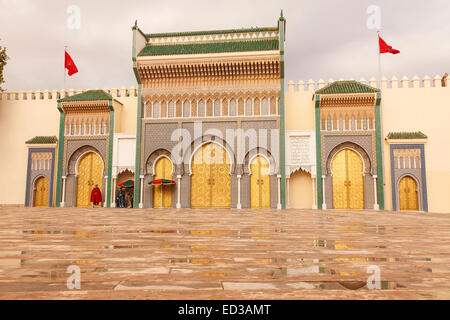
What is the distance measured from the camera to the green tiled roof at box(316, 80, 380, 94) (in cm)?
1406

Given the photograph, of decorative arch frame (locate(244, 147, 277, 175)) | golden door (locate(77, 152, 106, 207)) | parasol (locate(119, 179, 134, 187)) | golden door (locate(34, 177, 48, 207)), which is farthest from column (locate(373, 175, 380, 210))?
golden door (locate(34, 177, 48, 207))

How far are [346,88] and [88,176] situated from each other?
12.7 m

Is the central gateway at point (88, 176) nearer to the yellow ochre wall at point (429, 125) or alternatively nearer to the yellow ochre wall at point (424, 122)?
the yellow ochre wall at point (424, 122)

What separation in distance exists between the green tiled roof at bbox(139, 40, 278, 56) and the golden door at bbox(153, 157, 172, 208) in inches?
201

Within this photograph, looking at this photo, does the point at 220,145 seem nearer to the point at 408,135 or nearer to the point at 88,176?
the point at 88,176

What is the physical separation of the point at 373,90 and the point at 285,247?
13.2 metres

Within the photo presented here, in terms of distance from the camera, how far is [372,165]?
1398 cm

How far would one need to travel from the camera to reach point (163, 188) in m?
15.0

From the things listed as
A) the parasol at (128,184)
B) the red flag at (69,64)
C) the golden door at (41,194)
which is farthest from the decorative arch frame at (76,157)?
the red flag at (69,64)

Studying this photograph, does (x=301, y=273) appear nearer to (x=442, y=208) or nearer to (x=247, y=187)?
(x=247, y=187)

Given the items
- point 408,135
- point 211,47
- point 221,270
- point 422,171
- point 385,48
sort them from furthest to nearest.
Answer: point 211,47, point 385,48, point 408,135, point 422,171, point 221,270

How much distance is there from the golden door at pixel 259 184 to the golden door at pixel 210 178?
1.07m

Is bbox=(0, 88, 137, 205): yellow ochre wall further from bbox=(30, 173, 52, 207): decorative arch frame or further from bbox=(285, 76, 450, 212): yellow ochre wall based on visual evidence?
bbox=(285, 76, 450, 212): yellow ochre wall

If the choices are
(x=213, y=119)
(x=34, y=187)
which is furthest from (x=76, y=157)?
(x=213, y=119)
